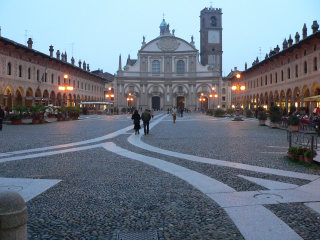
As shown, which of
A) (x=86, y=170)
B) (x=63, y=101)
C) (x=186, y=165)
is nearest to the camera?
(x=86, y=170)

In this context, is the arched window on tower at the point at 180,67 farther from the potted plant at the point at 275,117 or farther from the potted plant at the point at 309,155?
the potted plant at the point at 309,155

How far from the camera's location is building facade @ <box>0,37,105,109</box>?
116ft

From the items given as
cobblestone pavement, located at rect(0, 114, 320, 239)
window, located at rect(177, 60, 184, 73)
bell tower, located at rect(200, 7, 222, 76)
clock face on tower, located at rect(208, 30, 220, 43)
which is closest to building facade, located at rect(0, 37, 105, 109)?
window, located at rect(177, 60, 184, 73)

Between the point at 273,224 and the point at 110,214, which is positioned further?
the point at 110,214

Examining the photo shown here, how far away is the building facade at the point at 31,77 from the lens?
1398 inches

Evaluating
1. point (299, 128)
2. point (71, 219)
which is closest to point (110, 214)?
point (71, 219)

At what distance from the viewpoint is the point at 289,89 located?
38156 mm

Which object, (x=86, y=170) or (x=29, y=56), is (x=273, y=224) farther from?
(x=29, y=56)

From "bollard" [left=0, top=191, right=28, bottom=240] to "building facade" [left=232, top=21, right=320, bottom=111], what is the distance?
89.3 ft

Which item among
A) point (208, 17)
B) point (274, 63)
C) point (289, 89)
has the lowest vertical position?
point (289, 89)

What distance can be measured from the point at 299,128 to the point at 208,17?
77.9 meters

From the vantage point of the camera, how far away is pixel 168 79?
7981 cm

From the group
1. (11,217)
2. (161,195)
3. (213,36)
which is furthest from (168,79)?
(11,217)

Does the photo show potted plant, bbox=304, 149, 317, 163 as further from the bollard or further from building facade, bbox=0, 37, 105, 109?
building facade, bbox=0, 37, 105, 109
